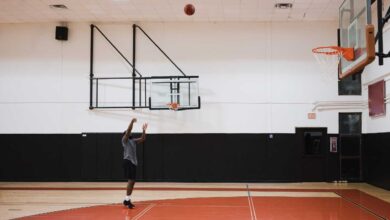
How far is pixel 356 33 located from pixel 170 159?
8.91 meters

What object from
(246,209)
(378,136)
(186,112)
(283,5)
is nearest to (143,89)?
(186,112)

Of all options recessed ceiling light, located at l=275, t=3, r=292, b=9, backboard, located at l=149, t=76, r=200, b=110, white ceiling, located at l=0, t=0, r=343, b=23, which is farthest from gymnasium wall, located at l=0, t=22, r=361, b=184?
recessed ceiling light, located at l=275, t=3, r=292, b=9

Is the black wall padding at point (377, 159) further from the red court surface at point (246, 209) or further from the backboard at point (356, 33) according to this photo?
the backboard at point (356, 33)

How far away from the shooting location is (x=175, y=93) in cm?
1489

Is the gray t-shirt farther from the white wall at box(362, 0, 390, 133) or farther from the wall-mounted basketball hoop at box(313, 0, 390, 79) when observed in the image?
the white wall at box(362, 0, 390, 133)

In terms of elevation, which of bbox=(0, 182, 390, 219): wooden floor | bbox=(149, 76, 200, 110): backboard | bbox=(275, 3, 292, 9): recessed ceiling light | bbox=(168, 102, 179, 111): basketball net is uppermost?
bbox=(275, 3, 292, 9): recessed ceiling light

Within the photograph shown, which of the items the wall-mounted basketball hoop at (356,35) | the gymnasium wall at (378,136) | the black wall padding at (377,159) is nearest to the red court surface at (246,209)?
the black wall padding at (377,159)

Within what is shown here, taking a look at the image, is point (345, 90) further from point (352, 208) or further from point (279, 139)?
point (352, 208)

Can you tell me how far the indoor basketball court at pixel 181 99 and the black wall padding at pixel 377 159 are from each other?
0.10 meters

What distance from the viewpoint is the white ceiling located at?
13742 millimetres

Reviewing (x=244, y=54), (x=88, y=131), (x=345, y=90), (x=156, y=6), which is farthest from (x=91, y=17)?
(x=345, y=90)

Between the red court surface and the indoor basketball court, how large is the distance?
11.5ft

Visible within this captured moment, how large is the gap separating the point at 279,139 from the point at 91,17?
7901 mm

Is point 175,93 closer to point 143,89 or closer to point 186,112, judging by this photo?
point 186,112
